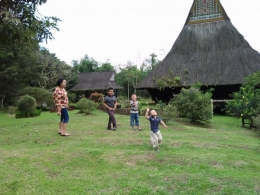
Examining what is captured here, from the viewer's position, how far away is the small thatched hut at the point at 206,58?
1789 centimetres

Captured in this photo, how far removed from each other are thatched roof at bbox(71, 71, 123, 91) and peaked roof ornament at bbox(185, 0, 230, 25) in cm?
1699

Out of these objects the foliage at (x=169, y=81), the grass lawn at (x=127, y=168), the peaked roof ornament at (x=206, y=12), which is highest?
the peaked roof ornament at (x=206, y=12)

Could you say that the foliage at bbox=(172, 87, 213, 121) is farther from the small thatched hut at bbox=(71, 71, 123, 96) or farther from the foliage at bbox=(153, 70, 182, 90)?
the small thatched hut at bbox=(71, 71, 123, 96)

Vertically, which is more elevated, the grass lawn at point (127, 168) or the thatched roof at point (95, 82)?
the thatched roof at point (95, 82)

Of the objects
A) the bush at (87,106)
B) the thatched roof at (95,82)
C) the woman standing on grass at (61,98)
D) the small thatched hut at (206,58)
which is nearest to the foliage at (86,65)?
the thatched roof at (95,82)

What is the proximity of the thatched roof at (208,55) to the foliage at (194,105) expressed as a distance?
5.71m

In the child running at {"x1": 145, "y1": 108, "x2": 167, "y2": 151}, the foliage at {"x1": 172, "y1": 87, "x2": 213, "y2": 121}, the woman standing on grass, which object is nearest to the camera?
the child running at {"x1": 145, "y1": 108, "x2": 167, "y2": 151}

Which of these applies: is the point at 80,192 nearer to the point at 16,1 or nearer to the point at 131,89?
the point at 16,1

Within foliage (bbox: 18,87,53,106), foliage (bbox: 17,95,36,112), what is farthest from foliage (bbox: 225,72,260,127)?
foliage (bbox: 18,87,53,106)

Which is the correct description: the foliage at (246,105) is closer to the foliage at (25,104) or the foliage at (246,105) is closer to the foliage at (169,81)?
the foliage at (169,81)

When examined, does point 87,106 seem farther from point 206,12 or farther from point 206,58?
point 206,12

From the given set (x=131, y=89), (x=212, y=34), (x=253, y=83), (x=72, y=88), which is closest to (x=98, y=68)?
(x=131, y=89)

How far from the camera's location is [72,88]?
38031 mm

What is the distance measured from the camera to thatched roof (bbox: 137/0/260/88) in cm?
1791
